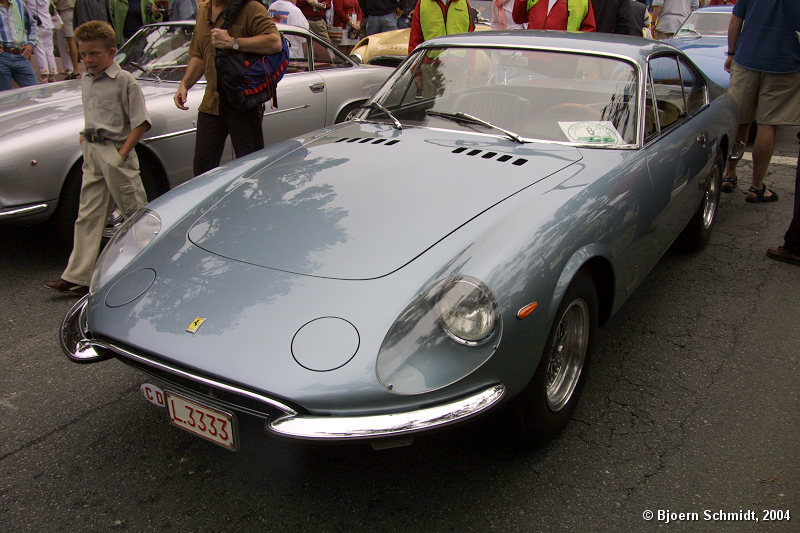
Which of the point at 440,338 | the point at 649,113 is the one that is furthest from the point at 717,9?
the point at 440,338

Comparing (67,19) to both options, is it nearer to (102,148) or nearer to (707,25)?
(102,148)

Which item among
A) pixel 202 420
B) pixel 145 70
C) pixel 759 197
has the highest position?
pixel 145 70

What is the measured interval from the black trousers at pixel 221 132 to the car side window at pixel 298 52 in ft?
4.81

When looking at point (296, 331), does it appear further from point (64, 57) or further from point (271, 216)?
point (64, 57)

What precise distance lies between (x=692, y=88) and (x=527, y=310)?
2744 millimetres

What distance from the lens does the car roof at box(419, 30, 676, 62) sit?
333cm

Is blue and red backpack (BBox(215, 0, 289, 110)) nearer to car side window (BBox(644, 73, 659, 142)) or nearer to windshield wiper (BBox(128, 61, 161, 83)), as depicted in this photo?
windshield wiper (BBox(128, 61, 161, 83))

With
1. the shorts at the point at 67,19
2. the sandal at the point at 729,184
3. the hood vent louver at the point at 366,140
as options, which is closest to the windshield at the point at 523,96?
the hood vent louver at the point at 366,140

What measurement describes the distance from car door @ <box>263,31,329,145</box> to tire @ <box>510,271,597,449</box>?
334 cm

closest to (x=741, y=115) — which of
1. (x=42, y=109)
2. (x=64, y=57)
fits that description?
(x=42, y=109)

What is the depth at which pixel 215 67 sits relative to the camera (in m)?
4.10

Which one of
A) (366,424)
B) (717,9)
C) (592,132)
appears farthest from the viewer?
(717,9)

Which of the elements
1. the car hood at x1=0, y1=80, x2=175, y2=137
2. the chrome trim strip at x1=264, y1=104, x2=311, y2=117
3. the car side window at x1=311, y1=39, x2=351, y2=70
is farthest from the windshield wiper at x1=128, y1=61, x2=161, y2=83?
the car side window at x1=311, y1=39, x2=351, y2=70

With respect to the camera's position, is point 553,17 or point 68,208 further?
point 553,17
